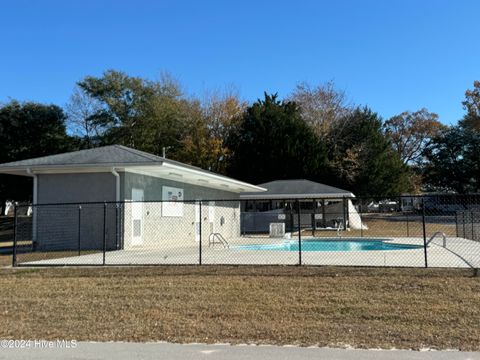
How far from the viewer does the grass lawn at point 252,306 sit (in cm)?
701

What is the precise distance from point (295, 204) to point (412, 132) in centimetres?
4338

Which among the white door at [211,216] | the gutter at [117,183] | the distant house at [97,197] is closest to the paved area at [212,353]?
the distant house at [97,197]

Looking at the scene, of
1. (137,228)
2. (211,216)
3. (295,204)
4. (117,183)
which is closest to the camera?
(117,183)

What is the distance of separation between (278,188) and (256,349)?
100 feet

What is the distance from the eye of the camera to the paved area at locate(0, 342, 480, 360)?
5984 mm

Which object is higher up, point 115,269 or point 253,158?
point 253,158

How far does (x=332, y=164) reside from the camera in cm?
4650

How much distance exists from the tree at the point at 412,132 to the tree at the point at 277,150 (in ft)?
105

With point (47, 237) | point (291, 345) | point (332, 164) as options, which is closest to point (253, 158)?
point (332, 164)

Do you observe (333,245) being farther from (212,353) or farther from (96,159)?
(212,353)

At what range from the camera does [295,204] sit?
37031 mm

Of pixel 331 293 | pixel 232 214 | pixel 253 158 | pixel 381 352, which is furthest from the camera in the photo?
pixel 253 158

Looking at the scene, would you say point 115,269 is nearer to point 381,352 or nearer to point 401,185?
point 381,352

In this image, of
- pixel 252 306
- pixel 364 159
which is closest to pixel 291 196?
pixel 364 159
